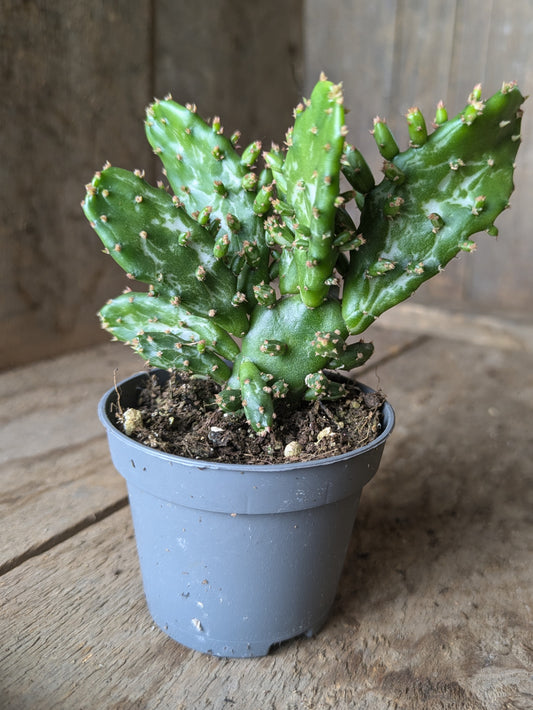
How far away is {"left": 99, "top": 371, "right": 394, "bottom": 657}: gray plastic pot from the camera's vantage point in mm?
635

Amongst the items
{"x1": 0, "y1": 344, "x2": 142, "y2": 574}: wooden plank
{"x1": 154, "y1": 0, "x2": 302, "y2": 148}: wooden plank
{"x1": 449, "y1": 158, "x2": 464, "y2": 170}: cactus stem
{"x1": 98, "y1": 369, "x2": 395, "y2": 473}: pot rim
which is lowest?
{"x1": 0, "y1": 344, "x2": 142, "y2": 574}: wooden plank

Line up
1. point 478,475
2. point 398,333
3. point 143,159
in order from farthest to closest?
point 398,333 < point 143,159 < point 478,475

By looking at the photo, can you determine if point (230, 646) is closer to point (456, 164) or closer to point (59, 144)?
point (456, 164)

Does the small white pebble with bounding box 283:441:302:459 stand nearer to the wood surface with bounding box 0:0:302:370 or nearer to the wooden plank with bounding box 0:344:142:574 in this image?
the wooden plank with bounding box 0:344:142:574

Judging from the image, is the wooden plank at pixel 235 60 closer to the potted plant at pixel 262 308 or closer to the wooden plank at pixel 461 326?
the wooden plank at pixel 461 326

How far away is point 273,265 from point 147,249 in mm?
173

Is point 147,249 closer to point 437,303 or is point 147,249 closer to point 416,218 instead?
point 416,218

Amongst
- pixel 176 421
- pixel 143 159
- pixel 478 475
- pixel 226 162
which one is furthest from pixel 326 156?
pixel 143 159

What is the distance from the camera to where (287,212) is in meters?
0.66

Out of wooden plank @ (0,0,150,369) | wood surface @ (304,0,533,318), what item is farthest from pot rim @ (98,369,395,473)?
wood surface @ (304,0,533,318)

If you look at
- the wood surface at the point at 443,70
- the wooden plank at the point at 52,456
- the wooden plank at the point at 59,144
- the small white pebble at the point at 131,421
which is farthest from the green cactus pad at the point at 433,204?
the wood surface at the point at 443,70

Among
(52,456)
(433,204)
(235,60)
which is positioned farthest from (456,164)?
(235,60)

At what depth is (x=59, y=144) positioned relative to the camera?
1.47m

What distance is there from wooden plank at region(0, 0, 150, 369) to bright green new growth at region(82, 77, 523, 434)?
766mm
